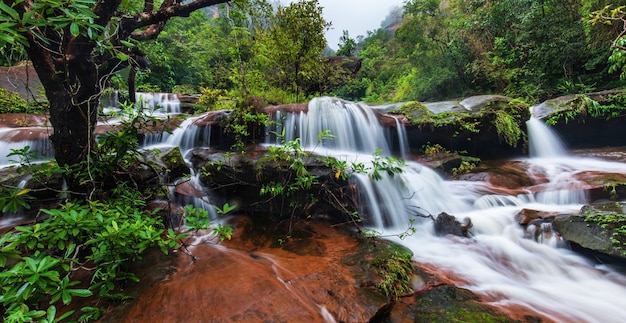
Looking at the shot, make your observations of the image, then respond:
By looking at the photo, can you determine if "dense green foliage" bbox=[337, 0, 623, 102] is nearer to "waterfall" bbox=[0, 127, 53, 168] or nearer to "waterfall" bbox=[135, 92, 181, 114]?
"waterfall" bbox=[135, 92, 181, 114]

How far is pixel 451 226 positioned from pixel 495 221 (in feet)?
2.94

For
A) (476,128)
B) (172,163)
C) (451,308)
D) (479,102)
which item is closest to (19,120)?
(172,163)

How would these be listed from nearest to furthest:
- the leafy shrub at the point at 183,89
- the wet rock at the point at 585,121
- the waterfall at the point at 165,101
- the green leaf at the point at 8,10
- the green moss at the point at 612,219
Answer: the green leaf at the point at 8,10
the green moss at the point at 612,219
the wet rock at the point at 585,121
the waterfall at the point at 165,101
the leafy shrub at the point at 183,89

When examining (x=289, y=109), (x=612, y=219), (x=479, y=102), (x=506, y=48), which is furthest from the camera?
(x=506, y=48)

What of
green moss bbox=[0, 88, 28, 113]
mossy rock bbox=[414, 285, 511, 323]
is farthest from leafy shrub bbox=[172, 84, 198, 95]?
mossy rock bbox=[414, 285, 511, 323]

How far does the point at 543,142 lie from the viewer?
8.46 metres

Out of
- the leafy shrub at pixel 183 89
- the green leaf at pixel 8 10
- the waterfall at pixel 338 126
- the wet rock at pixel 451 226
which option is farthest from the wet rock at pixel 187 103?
the green leaf at pixel 8 10

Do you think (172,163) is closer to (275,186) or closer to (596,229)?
(275,186)

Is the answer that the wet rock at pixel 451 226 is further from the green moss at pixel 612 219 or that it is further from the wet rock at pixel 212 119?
the wet rock at pixel 212 119

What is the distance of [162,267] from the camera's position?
281 centimetres

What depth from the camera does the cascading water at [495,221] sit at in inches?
124

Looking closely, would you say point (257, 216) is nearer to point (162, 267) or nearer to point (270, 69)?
point (162, 267)

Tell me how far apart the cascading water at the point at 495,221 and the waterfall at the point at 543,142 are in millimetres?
31

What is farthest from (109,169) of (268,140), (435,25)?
(435,25)
